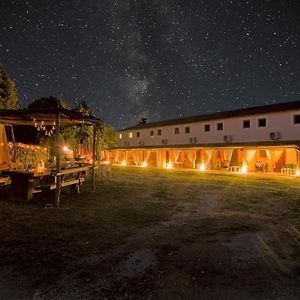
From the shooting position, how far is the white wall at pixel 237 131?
25.4m

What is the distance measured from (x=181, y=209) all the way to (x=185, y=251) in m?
4.08

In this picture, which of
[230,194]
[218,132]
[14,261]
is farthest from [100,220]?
[218,132]

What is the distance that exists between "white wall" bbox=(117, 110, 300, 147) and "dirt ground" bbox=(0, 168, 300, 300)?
18061mm

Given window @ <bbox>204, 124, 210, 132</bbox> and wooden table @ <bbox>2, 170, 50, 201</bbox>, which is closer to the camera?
wooden table @ <bbox>2, 170, 50, 201</bbox>

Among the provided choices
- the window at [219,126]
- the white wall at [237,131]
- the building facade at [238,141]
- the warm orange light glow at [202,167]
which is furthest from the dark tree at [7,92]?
the window at [219,126]

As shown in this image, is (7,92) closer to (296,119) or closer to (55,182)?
(55,182)

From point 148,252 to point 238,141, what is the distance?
83.8 ft

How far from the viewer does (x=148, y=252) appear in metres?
5.44

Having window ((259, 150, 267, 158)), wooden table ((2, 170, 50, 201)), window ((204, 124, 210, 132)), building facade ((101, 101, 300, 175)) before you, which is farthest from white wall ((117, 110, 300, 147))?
wooden table ((2, 170, 50, 201))

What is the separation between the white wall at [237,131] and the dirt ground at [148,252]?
18061 millimetres

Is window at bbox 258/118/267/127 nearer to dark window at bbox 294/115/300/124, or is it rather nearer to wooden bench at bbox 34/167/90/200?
dark window at bbox 294/115/300/124

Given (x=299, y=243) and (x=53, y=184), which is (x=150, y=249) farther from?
(x=53, y=184)

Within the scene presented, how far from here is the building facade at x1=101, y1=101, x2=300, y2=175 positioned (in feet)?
83.0

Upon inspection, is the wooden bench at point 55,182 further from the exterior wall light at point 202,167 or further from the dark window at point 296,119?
the dark window at point 296,119
